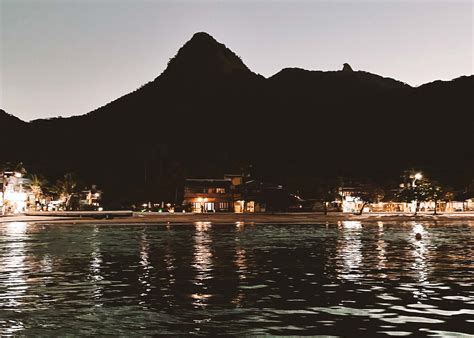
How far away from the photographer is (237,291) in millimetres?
18453

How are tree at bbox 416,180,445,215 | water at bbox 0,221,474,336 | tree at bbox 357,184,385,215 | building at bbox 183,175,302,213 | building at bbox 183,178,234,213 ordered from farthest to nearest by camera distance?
building at bbox 183,178,234,213
building at bbox 183,175,302,213
tree at bbox 357,184,385,215
tree at bbox 416,180,445,215
water at bbox 0,221,474,336

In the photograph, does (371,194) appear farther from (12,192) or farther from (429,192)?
(12,192)

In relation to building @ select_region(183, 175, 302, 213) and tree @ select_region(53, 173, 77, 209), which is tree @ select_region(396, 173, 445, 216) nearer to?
building @ select_region(183, 175, 302, 213)

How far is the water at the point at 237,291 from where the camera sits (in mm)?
13391

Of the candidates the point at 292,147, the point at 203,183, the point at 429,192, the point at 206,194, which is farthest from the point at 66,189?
the point at 292,147

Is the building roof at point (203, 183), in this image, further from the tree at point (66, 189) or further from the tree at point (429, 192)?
the tree at point (429, 192)

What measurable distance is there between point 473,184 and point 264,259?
89826mm

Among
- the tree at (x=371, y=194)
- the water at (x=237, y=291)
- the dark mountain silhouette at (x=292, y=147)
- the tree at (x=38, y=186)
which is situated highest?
the dark mountain silhouette at (x=292, y=147)

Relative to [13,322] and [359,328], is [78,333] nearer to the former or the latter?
[13,322]

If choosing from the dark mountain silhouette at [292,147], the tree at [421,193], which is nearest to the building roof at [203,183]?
the dark mountain silhouette at [292,147]

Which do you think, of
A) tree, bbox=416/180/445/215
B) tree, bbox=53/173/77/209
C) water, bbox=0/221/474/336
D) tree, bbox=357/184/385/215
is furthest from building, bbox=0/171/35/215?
tree, bbox=416/180/445/215

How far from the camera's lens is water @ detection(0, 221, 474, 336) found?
43.9ft

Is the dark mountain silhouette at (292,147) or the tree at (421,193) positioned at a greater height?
the dark mountain silhouette at (292,147)

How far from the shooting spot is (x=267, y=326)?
13188 millimetres
